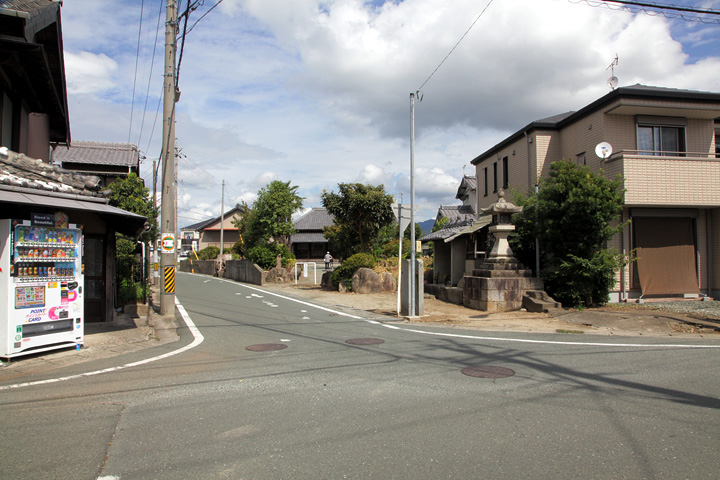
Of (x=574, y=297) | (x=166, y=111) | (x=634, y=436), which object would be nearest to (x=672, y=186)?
(x=574, y=297)

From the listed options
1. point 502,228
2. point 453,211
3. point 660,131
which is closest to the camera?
point 502,228

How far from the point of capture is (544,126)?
63.9 feet

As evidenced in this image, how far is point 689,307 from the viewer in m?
14.5

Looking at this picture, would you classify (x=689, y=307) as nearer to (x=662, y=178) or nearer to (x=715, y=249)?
(x=715, y=249)

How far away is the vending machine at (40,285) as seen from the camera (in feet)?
24.6

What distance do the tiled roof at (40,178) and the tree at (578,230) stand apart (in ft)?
40.4

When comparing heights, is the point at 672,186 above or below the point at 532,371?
above

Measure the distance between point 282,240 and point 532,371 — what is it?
1168 inches

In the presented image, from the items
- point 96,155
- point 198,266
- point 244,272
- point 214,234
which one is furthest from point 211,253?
point 96,155

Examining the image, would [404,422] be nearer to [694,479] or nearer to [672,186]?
[694,479]

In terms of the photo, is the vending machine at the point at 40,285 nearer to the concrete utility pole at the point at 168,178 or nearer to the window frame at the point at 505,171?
the concrete utility pole at the point at 168,178

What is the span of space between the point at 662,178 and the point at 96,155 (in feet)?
91.5

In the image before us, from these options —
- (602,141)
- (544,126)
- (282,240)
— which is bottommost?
(282,240)

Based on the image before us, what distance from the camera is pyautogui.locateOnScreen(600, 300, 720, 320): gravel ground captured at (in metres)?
12.9
